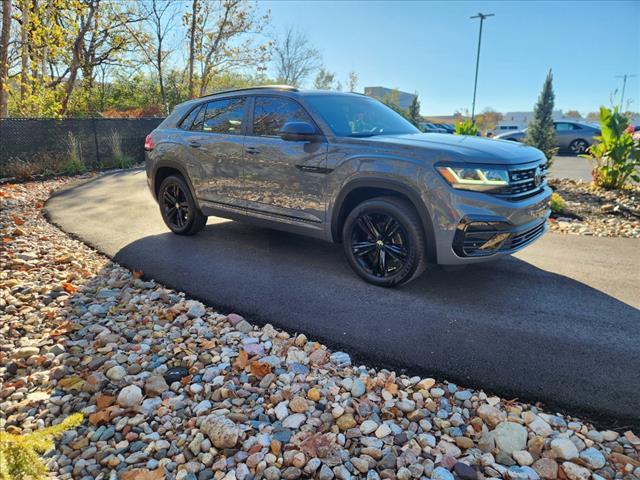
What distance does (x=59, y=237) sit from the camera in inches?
225

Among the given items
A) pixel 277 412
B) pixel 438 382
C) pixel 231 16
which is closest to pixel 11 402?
pixel 277 412

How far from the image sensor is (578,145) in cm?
2073

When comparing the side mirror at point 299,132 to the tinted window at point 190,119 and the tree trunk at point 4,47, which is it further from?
the tree trunk at point 4,47

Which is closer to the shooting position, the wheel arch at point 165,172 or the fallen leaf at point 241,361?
the fallen leaf at point 241,361

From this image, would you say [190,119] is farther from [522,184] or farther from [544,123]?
[544,123]

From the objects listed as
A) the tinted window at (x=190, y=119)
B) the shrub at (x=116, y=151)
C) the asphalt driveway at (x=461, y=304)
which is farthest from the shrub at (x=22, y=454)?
the shrub at (x=116, y=151)

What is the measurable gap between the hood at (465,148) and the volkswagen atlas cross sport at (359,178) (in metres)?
Result: 0.01

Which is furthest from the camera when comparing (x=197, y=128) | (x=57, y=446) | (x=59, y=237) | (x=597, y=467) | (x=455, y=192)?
(x=59, y=237)

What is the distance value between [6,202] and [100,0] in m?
11.9

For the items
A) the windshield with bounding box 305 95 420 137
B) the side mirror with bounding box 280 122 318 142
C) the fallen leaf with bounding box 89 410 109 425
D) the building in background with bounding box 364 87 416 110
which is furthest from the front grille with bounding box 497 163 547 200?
the building in background with bounding box 364 87 416 110

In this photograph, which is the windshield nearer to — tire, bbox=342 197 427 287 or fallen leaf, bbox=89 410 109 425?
tire, bbox=342 197 427 287

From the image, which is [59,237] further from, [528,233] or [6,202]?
[528,233]

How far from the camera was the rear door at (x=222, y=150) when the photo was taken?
486cm

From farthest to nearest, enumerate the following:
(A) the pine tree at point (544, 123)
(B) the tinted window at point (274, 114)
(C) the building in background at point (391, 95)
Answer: (C) the building in background at point (391, 95), (A) the pine tree at point (544, 123), (B) the tinted window at point (274, 114)
